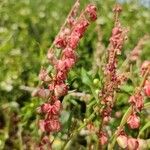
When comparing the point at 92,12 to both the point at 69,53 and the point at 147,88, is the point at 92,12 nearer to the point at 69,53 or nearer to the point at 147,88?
the point at 69,53

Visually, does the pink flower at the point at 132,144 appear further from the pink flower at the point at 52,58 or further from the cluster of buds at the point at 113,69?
the pink flower at the point at 52,58

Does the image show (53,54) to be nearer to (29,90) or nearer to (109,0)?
(29,90)

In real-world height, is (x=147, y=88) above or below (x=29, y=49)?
below

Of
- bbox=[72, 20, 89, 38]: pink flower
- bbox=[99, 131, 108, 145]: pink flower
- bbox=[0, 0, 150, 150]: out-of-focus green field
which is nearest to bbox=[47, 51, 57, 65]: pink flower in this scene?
bbox=[72, 20, 89, 38]: pink flower

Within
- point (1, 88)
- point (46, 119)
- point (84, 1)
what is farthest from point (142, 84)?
point (84, 1)

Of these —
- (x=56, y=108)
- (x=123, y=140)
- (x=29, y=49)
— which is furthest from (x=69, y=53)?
(x=29, y=49)
